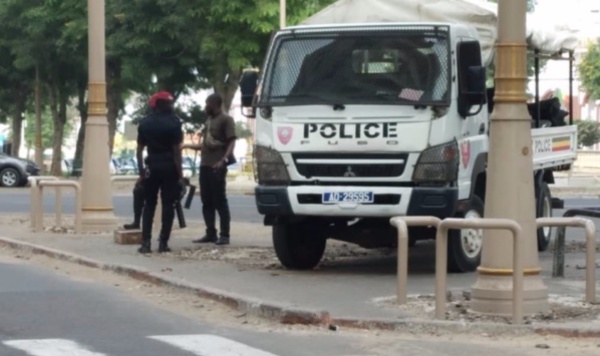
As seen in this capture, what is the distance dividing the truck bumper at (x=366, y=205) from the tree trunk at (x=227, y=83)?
28.3 meters

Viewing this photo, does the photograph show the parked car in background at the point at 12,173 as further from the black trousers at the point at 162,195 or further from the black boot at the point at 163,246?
the black trousers at the point at 162,195

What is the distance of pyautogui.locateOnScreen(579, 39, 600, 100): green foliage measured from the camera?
67.0 m

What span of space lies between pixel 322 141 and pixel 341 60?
0.94 meters

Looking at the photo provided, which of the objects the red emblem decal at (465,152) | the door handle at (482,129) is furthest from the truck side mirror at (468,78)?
the door handle at (482,129)

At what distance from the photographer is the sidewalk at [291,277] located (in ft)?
38.4

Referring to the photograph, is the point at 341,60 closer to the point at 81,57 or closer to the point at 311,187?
the point at 311,187

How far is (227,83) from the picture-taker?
149 ft

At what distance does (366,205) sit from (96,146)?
7537mm

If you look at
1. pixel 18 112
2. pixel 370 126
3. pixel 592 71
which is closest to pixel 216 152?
pixel 370 126

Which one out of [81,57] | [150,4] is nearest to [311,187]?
[150,4]

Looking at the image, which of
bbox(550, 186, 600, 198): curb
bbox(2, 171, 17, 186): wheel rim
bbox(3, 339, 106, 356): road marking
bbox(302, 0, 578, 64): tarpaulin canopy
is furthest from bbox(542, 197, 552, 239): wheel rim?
bbox(2, 171, 17, 186): wheel rim

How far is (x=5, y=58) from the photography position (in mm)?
56000

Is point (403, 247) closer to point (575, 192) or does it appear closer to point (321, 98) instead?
point (321, 98)

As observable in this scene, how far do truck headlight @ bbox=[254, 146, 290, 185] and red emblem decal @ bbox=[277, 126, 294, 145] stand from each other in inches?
5.8
